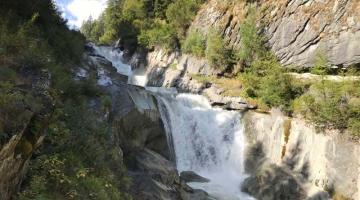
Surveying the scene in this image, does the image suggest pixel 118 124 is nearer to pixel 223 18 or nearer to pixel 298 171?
pixel 298 171

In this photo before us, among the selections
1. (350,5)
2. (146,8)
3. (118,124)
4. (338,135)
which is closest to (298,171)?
(338,135)

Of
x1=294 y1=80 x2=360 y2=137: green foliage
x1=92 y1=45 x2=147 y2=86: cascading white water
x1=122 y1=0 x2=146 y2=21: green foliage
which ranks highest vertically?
x1=122 y1=0 x2=146 y2=21: green foliage

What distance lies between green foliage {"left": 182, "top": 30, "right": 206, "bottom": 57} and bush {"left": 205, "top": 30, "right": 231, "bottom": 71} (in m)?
1.68

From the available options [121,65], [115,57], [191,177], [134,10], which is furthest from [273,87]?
[115,57]

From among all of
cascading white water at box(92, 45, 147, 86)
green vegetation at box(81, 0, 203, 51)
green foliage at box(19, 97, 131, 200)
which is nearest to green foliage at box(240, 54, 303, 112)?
green vegetation at box(81, 0, 203, 51)

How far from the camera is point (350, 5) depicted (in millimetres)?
22375

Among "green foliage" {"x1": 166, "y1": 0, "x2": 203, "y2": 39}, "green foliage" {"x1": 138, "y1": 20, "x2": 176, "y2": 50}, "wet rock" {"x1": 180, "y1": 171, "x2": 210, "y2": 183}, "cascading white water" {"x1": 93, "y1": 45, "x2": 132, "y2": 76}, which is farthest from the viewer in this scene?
"cascading white water" {"x1": 93, "y1": 45, "x2": 132, "y2": 76}

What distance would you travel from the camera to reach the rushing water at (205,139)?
19609mm

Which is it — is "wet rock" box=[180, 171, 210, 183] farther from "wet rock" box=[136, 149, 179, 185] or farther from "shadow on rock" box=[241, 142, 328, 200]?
"wet rock" box=[136, 149, 179, 185]

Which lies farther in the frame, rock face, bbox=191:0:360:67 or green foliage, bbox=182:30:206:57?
green foliage, bbox=182:30:206:57

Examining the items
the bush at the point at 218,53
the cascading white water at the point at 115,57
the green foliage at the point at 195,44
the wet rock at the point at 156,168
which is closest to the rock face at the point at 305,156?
the wet rock at the point at 156,168

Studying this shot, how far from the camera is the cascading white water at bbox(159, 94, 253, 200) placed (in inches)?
776

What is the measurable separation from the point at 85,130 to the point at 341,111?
43.1ft

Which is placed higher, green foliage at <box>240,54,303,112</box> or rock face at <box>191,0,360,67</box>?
rock face at <box>191,0,360,67</box>
